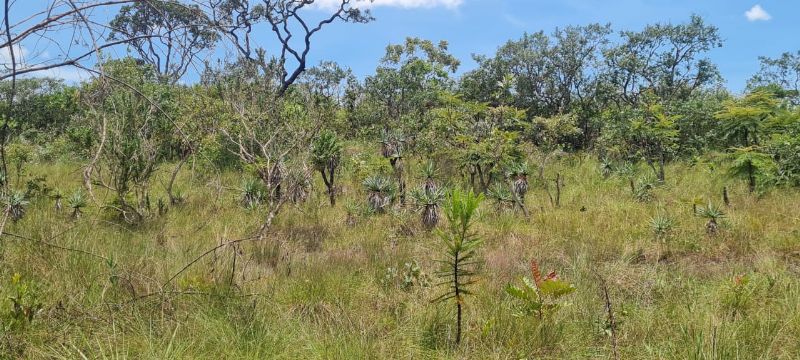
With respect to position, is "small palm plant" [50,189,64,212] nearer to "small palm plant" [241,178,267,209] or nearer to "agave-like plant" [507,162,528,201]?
"small palm plant" [241,178,267,209]

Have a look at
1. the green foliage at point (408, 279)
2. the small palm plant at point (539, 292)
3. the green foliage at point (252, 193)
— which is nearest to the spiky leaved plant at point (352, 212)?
the green foliage at point (252, 193)

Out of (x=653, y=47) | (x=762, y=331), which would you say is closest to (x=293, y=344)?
(x=762, y=331)

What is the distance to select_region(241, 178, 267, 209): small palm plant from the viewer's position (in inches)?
425

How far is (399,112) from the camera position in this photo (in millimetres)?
19516

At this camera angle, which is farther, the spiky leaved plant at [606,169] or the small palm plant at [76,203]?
the spiky leaved plant at [606,169]

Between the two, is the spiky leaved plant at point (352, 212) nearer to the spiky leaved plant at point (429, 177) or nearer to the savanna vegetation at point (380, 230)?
the savanna vegetation at point (380, 230)

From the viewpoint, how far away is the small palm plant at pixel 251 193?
10789 mm

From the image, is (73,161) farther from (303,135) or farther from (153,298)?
(153,298)

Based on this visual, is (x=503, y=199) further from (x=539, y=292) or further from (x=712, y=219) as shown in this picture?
(x=539, y=292)

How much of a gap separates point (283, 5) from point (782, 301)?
22.2m

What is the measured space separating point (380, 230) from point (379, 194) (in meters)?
2.01

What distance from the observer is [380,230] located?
28.9 ft

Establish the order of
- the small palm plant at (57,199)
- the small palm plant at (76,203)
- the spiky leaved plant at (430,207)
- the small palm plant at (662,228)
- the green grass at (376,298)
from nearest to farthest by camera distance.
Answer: the green grass at (376,298) < the small palm plant at (662,228) < the small palm plant at (76,203) < the spiky leaved plant at (430,207) < the small palm plant at (57,199)

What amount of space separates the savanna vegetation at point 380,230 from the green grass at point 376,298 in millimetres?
24
